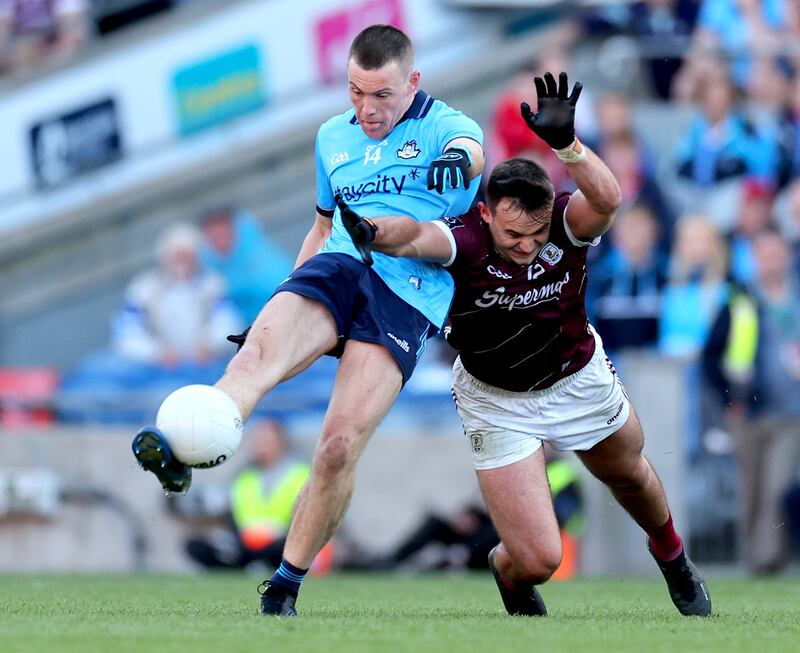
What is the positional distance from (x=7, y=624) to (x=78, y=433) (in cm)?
657

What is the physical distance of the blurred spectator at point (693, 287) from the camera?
42.0 ft

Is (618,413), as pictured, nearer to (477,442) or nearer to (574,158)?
(477,442)

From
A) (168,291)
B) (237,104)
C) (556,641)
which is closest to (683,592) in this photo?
(556,641)

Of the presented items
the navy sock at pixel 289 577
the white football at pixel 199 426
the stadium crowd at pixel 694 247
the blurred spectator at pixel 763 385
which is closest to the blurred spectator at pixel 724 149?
the stadium crowd at pixel 694 247

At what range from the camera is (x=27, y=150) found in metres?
15.3

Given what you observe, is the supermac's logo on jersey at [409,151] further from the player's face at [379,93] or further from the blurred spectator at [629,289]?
the blurred spectator at [629,289]

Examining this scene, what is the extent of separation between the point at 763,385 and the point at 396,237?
21.2 ft

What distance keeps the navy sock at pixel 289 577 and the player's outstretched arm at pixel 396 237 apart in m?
1.25

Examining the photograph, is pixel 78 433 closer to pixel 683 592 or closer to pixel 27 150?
pixel 27 150

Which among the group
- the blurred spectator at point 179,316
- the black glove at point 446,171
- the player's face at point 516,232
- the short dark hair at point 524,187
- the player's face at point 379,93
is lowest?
the blurred spectator at point 179,316

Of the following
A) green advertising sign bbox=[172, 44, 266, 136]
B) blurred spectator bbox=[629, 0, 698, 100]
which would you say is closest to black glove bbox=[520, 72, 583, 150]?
blurred spectator bbox=[629, 0, 698, 100]

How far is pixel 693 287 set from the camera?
42.0 feet

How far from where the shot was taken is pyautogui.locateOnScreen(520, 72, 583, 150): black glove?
6203mm

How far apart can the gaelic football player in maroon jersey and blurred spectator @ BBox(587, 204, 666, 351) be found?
5.66 metres
